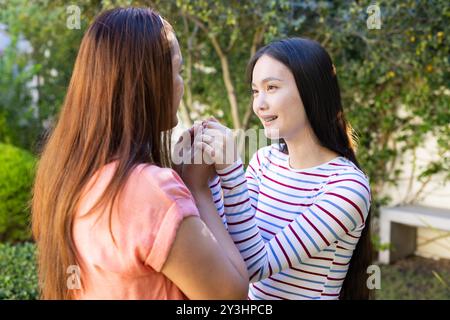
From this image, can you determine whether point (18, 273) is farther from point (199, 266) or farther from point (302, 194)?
point (199, 266)

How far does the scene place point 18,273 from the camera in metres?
3.30

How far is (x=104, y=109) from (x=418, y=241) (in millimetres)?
5111

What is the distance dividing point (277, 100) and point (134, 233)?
72 centimetres

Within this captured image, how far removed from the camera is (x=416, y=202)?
5438mm

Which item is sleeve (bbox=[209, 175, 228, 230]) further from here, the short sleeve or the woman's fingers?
the short sleeve

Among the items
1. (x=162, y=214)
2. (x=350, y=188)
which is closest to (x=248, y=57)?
(x=350, y=188)

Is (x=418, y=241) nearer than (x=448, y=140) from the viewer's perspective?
No

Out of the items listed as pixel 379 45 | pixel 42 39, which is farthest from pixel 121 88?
pixel 42 39

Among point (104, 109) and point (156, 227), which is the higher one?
point (104, 109)

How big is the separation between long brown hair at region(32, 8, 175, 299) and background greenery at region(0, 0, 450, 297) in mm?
1792

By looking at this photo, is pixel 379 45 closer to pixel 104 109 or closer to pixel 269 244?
pixel 269 244

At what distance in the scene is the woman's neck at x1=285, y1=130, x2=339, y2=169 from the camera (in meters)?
1.66

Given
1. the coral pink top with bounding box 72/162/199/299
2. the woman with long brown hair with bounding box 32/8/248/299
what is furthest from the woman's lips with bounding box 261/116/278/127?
the coral pink top with bounding box 72/162/199/299
